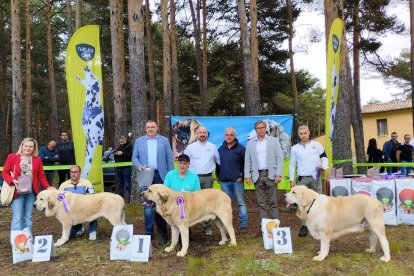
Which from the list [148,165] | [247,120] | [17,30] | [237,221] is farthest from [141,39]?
[17,30]

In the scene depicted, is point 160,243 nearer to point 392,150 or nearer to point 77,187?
point 77,187

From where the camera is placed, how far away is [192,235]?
255 inches

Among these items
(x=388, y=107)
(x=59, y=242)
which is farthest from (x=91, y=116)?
(x=388, y=107)

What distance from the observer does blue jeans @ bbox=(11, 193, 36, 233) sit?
570 centimetres

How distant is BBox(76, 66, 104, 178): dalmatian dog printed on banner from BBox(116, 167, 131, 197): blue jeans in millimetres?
1735

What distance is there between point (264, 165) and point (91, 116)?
12.1ft

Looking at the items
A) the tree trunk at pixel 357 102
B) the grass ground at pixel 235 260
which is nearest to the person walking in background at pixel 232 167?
the grass ground at pixel 235 260

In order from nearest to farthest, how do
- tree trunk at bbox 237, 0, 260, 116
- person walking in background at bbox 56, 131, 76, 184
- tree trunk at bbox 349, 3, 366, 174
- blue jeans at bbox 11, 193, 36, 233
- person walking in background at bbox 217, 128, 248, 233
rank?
blue jeans at bbox 11, 193, 36, 233
person walking in background at bbox 217, 128, 248, 233
person walking in background at bbox 56, 131, 76, 184
tree trunk at bbox 237, 0, 260, 116
tree trunk at bbox 349, 3, 366, 174

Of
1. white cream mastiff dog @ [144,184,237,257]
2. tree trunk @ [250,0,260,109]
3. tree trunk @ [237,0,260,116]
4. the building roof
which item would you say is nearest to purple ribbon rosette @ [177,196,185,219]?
white cream mastiff dog @ [144,184,237,257]

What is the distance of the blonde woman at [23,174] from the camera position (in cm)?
565

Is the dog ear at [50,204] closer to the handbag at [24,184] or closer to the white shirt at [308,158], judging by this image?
the handbag at [24,184]

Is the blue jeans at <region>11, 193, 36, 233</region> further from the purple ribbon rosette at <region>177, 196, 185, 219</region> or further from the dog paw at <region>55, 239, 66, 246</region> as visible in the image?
the purple ribbon rosette at <region>177, 196, 185, 219</region>

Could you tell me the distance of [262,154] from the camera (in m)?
6.10

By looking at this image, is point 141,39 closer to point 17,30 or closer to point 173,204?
point 173,204
